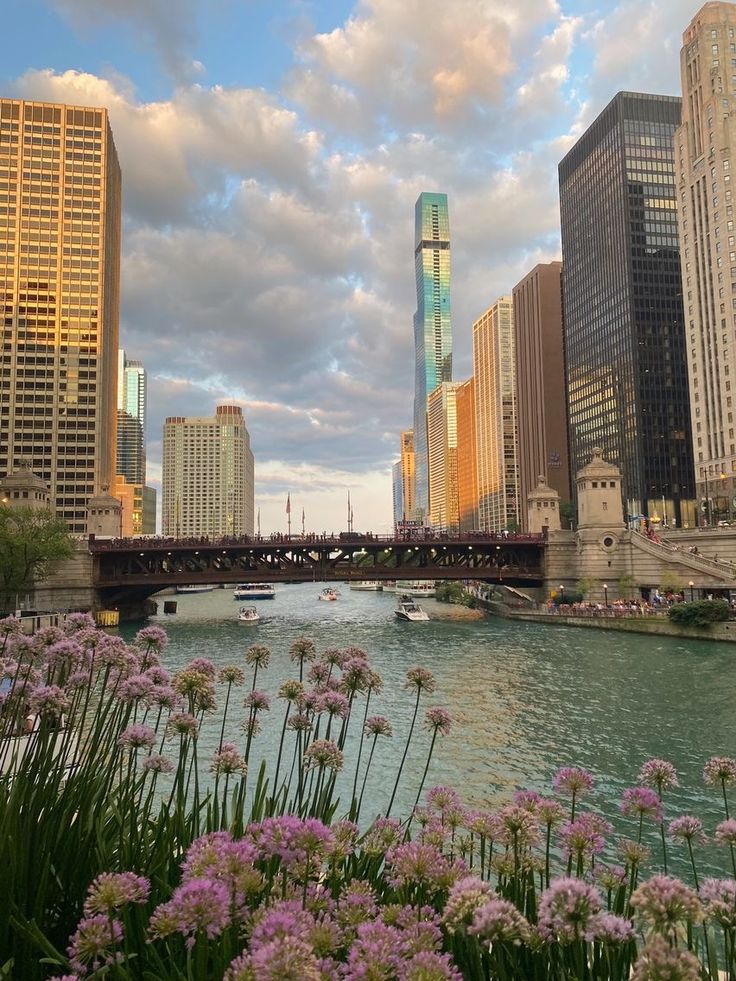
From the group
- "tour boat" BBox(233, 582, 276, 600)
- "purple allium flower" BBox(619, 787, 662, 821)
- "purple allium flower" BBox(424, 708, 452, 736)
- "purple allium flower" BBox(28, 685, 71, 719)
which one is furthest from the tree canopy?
"tour boat" BBox(233, 582, 276, 600)

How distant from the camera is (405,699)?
38531 mm

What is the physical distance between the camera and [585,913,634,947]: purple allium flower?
375 cm

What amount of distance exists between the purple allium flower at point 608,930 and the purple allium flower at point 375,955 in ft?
3.71

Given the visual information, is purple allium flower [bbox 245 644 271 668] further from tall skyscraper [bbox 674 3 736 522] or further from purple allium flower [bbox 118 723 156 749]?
tall skyscraper [bbox 674 3 736 522]

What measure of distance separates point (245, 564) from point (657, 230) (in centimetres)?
14856

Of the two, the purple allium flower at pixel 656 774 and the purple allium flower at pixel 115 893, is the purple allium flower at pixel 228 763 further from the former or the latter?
the purple allium flower at pixel 656 774

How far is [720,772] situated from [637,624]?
6354 cm

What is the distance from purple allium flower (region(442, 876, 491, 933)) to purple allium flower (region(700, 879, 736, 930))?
1.65m

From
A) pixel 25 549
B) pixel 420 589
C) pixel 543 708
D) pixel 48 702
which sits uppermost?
pixel 25 549

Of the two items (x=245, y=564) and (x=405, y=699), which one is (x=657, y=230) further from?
(x=405, y=699)

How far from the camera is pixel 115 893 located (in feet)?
12.8

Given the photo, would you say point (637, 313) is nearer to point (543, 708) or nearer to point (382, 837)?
point (543, 708)

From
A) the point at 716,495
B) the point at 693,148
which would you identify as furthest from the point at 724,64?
the point at 716,495

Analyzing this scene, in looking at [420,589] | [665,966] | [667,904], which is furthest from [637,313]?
[665,966]
